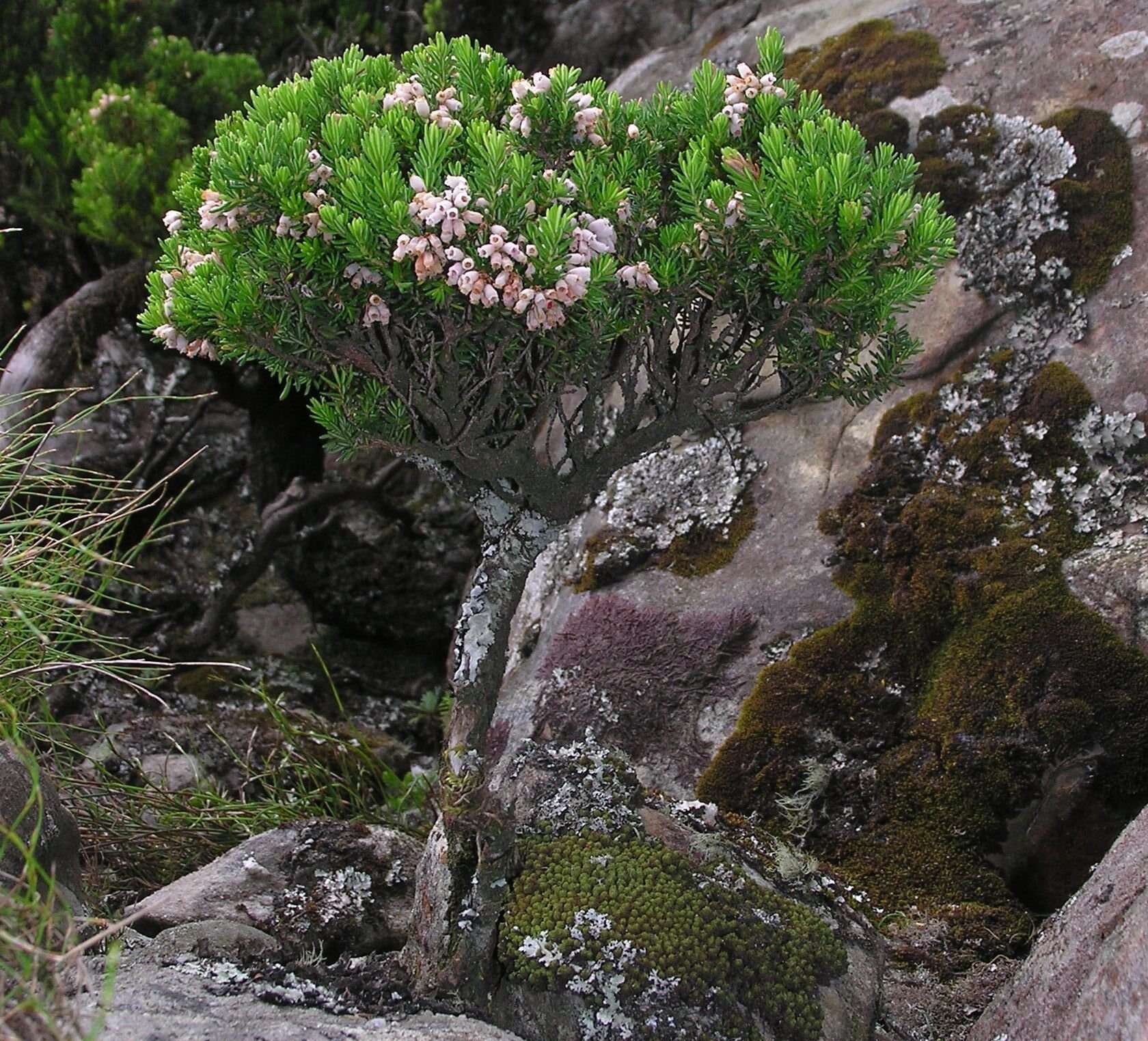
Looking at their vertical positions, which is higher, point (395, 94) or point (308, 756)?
point (395, 94)

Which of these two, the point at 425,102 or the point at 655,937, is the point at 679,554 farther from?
the point at 425,102

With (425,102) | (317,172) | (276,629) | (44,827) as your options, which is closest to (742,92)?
(425,102)

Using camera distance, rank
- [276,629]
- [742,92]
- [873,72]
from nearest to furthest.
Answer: [742,92] → [873,72] → [276,629]

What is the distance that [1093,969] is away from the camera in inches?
102

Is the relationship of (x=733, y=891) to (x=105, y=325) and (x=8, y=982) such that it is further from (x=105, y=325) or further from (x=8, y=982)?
(x=105, y=325)

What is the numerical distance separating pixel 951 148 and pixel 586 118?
2.79 metres

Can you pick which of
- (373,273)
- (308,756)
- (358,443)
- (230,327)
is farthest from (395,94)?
(308,756)

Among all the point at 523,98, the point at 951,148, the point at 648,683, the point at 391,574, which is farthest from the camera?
the point at 391,574

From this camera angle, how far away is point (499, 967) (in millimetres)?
3146

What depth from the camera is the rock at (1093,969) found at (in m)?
2.36

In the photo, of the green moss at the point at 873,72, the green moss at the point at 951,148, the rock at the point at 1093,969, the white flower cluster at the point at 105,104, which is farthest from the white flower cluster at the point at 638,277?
the white flower cluster at the point at 105,104

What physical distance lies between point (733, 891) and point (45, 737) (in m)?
2.62

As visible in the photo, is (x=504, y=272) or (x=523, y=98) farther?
(x=523, y=98)

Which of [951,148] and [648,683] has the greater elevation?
[951,148]
